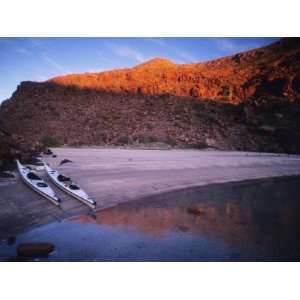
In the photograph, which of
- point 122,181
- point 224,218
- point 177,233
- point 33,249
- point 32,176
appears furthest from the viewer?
point 122,181

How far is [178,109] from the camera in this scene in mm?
27297

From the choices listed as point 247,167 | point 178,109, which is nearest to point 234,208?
point 247,167

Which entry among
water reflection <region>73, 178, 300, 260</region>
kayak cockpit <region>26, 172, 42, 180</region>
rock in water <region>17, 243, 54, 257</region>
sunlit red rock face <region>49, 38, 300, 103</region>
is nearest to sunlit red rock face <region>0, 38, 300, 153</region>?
sunlit red rock face <region>49, 38, 300, 103</region>

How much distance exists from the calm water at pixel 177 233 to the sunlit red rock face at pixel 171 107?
448 inches


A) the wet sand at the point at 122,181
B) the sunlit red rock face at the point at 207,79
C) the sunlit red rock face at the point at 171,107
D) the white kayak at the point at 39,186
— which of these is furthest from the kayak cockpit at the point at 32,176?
the sunlit red rock face at the point at 207,79

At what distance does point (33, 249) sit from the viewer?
3766 mm

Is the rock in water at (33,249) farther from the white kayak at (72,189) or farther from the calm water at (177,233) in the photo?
the white kayak at (72,189)

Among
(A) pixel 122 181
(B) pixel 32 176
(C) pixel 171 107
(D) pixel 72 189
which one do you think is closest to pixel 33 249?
(D) pixel 72 189

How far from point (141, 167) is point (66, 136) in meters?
16.7

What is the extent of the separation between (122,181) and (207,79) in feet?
77.2

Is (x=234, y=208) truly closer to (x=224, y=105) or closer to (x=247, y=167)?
(x=247, y=167)

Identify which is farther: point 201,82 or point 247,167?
point 201,82

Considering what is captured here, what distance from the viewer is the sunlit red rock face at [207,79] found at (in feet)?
60.2

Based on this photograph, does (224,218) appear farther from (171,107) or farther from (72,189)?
(171,107)
